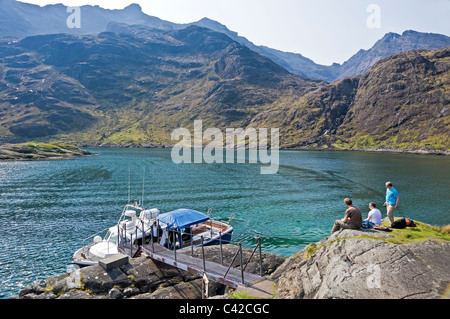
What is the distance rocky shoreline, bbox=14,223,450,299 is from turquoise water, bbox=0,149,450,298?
1234cm

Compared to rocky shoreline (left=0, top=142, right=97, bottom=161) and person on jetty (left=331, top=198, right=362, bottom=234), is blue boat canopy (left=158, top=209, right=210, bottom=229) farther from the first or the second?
rocky shoreline (left=0, top=142, right=97, bottom=161)

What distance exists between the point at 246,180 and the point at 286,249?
51929mm

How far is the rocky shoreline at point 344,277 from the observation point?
30.9 feet

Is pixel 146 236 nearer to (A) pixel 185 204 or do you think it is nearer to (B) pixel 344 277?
(B) pixel 344 277

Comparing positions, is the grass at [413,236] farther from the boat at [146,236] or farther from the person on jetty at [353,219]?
the boat at [146,236]

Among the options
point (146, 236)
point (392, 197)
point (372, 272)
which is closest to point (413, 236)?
point (372, 272)

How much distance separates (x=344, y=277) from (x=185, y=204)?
46883mm

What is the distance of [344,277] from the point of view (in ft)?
33.6

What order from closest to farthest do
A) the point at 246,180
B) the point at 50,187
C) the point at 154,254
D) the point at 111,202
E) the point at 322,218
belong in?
1. the point at 154,254
2. the point at 322,218
3. the point at 111,202
4. the point at 50,187
5. the point at 246,180

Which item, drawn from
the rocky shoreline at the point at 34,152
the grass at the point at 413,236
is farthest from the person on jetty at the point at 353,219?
the rocky shoreline at the point at 34,152

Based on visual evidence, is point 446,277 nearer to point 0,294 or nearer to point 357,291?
point 357,291

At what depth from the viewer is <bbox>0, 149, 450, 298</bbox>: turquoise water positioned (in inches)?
1313

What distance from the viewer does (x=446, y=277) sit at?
9.43 m
